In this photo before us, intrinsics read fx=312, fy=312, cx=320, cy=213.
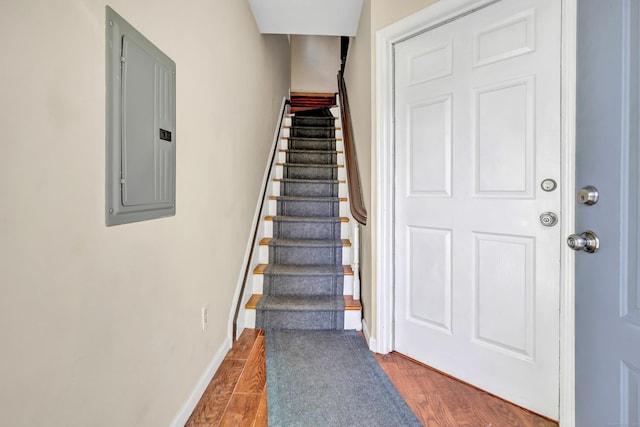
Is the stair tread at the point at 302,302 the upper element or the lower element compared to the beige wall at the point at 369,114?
lower

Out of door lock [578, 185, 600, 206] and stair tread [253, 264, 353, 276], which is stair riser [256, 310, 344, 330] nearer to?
stair tread [253, 264, 353, 276]

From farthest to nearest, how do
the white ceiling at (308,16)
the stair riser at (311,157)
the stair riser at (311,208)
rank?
the stair riser at (311,157) → the stair riser at (311,208) → the white ceiling at (308,16)

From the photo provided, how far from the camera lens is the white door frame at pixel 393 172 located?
126cm

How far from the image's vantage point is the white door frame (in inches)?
49.7

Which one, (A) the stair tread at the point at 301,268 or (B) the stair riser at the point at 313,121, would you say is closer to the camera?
(A) the stair tread at the point at 301,268

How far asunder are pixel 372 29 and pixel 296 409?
2.12m

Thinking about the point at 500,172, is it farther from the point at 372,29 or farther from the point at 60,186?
the point at 60,186

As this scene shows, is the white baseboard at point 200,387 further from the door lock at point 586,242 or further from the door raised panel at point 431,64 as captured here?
the door raised panel at point 431,64

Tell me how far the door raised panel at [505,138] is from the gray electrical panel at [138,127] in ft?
4.63

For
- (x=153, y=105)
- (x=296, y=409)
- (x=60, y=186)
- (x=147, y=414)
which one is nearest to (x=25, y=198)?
(x=60, y=186)

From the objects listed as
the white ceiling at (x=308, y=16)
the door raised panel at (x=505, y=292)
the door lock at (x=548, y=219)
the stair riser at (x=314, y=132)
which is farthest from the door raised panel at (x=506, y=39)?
the stair riser at (x=314, y=132)

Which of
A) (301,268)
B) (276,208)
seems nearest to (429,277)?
(301,268)

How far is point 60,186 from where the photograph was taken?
2.30ft

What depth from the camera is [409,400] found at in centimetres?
149
